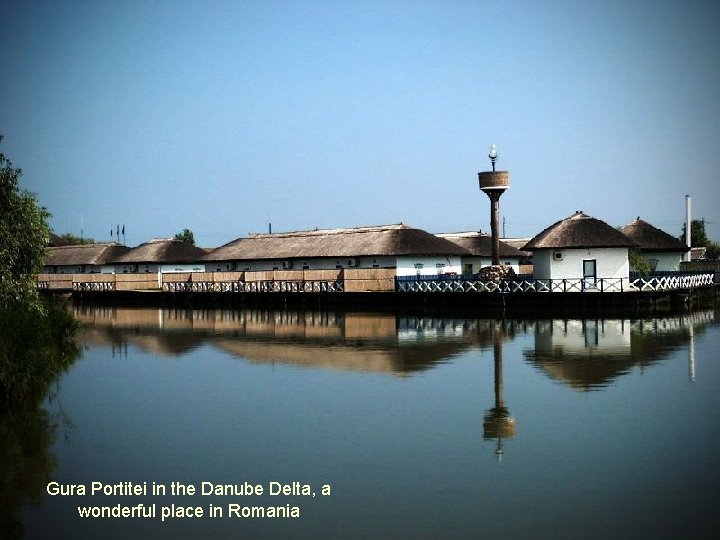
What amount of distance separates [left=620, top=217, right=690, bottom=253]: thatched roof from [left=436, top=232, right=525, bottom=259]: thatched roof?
837 cm

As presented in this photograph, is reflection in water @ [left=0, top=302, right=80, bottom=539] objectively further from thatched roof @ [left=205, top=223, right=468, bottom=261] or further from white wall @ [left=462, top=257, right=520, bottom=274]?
white wall @ [left=462, top=257, right=520, bottom=274]

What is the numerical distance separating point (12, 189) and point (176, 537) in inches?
743

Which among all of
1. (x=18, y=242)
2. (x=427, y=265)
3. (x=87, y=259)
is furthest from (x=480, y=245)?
(x=18, y=242)

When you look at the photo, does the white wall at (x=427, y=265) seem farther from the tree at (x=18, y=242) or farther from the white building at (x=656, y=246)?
the tree at (x=18, y=242)

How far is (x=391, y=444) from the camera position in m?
15.0

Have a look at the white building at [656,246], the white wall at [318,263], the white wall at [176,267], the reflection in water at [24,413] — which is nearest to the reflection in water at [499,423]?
the reflection in water at [24,413]

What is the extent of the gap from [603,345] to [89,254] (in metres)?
61.9

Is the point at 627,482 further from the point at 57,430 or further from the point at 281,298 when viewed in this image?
the point at 281,298

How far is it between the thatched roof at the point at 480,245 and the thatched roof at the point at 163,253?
23.2 meters

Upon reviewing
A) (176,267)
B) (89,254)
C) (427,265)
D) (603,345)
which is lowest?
(603,345)

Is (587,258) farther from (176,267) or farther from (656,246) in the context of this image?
(176,267)

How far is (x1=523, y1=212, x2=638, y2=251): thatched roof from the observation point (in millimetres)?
45781

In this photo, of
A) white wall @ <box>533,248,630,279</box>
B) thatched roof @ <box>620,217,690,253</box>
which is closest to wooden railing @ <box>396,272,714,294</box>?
white wall @ <box>533,248,630,279</box>

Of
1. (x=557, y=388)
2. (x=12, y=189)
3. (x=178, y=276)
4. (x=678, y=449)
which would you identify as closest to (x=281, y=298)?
(x=178, y=276)
